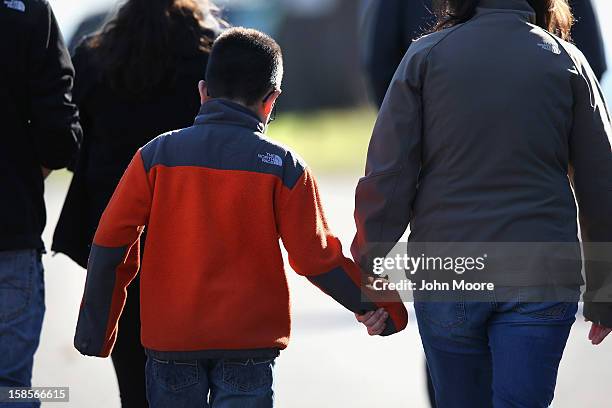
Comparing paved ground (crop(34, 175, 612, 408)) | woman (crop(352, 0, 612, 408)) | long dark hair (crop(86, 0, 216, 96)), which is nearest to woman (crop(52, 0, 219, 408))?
long dark hair (crop(86, 0, 216, 96))

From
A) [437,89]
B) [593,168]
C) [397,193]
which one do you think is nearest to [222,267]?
[397,193]

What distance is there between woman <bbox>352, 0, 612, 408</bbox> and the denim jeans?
124 cm

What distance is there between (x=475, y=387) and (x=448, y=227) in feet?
1.55

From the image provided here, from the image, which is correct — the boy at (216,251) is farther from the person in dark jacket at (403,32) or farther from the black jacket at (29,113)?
the person in dark jacket at (403,32)

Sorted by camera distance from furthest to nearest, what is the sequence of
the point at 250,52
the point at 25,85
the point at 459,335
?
the point at 25,85, the point at 250,52, the point at 459,335

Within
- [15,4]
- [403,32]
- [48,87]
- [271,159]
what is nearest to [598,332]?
[271,159]

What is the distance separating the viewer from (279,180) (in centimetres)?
355

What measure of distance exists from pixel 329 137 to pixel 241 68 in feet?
93.0

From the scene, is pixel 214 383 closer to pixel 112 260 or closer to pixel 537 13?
pixel 112 260

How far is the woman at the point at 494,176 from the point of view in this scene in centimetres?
340

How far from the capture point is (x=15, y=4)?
162 inches

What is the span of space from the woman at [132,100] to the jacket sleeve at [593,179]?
148cm

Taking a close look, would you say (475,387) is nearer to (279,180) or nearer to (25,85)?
(279,180)

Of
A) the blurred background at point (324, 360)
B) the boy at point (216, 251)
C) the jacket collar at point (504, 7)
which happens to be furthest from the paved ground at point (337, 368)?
the jacket collar at point (504, 7)
